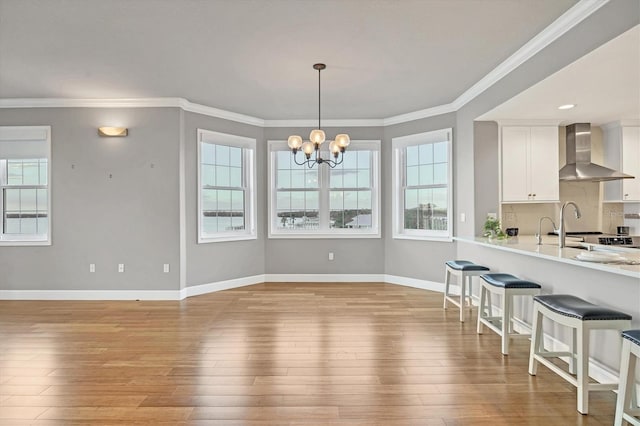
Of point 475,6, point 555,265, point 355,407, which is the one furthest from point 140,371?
point 475,6

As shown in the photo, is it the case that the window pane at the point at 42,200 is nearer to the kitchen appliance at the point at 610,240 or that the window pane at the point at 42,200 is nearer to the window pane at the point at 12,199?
the window pane at the point at 12,199

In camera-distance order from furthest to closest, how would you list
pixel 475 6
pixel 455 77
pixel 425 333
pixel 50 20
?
1. pixel 455 77
2. pixel 425 333
3. pixel 50 20
4. pixel 475 6

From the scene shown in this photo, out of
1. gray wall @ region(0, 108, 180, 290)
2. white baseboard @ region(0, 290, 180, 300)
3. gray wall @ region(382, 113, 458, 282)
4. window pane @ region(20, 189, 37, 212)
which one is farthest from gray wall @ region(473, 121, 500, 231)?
window pane @ region(20, 189, 37, 212)

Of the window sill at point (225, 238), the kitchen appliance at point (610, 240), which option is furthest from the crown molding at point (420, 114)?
the window sill at point (225, 238)

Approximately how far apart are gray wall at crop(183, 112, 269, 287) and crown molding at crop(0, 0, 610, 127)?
0.14m

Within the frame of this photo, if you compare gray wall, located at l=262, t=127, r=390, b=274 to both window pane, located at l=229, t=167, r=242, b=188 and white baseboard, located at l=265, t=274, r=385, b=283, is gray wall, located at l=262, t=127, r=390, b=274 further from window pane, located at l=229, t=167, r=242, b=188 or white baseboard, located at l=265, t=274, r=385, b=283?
window pane, located at l=229, t=167, r=242, b=188

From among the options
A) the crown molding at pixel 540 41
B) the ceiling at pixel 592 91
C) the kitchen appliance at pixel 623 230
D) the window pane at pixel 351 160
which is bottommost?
the kitchen appliance at pixel 623 230

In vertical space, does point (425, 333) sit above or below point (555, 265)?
below

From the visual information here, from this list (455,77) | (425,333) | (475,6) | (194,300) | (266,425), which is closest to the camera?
(266,425)

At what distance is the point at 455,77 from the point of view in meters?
4.46

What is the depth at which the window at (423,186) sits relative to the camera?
Answer: 5824mm

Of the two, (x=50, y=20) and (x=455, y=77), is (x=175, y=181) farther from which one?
(x=455, y=77)

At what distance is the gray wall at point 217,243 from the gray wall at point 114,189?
225 mm

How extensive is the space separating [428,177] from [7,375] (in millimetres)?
5467
